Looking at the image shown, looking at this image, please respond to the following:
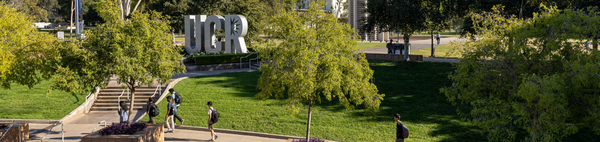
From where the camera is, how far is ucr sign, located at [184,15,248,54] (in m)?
29.5

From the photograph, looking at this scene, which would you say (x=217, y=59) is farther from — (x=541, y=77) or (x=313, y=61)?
(x=541, y=77)

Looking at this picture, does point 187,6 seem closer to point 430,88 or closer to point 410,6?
point 410,6

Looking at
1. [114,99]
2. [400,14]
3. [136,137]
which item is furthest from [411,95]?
[114,99]

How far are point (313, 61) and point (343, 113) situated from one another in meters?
5.78

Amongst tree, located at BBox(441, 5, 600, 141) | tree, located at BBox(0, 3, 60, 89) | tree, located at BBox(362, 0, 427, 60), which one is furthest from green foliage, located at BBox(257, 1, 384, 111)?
tree, located at BBox(362, 0, 427, 60)

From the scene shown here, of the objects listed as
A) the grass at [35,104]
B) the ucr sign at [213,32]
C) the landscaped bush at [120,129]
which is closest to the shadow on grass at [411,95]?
the landscaped bush at [120,129]

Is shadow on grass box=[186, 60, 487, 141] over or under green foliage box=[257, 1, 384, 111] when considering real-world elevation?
under

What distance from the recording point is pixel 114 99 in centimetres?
1970

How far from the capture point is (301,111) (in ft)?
54.0

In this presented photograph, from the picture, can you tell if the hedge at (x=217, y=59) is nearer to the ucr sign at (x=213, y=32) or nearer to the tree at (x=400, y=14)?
the ucr sign at (x=213, y=32)

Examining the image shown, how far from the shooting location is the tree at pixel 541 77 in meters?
7.88

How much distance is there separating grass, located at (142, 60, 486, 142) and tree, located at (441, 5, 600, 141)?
13.3 feet

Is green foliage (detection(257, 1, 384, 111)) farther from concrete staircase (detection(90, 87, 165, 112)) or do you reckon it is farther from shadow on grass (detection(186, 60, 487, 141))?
concrete staircase (detection(90, 87, 165, 112))

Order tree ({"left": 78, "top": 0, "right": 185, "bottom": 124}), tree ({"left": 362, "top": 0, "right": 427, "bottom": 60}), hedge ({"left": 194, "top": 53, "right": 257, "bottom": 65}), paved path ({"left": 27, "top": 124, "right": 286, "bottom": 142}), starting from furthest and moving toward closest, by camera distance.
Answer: hedge ({"left": 194, "top": 53, "right": 257, "bottom": 65}) < tree ({"left": 362, "top": 0, "right": 427, "bottom": 60}) < paved path ({"left": 27, "top": 124, "right": 286, "bottom": 142}) < tree ({"left": 78, "top": 0, "right": 185, "bottom": 124})
